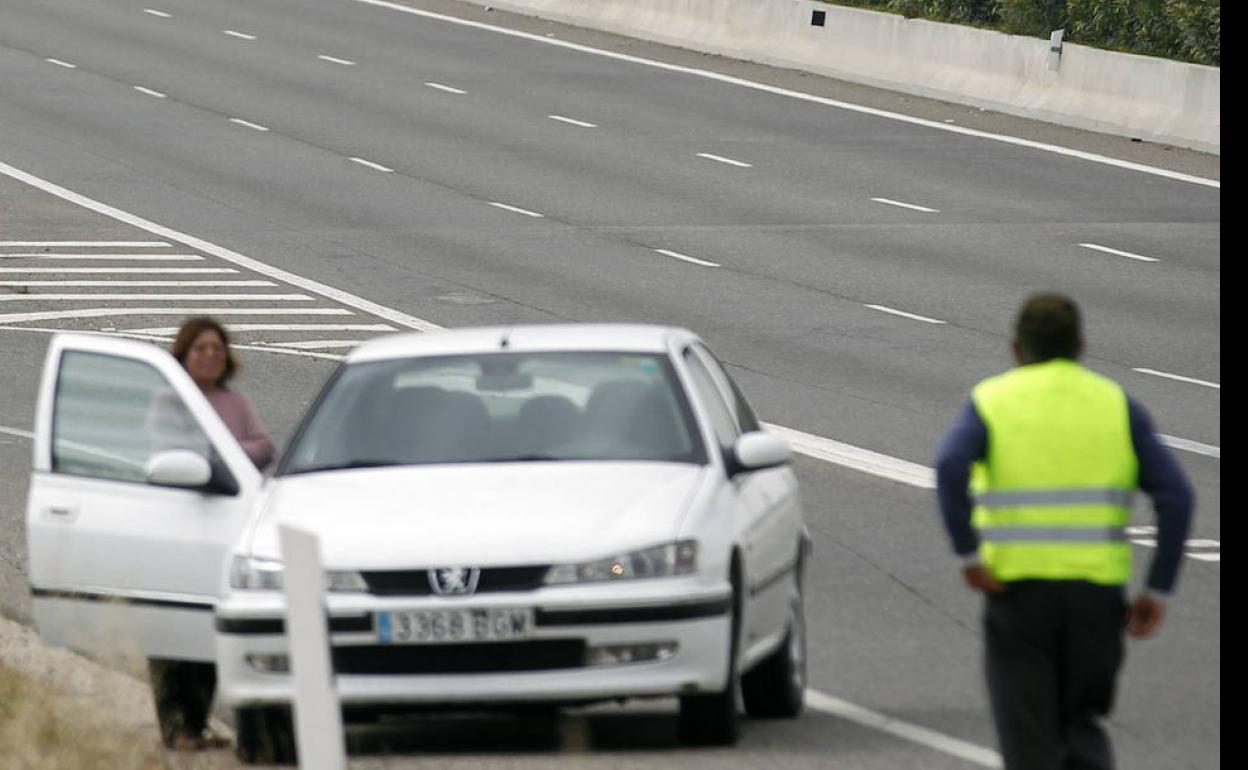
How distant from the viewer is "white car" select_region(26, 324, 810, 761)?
8.82 m

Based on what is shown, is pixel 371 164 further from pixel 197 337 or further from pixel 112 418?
pixel 112 418

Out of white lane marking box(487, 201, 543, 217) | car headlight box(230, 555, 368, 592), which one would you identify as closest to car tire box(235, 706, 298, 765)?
car headlight box(230, 555, 368, 592)

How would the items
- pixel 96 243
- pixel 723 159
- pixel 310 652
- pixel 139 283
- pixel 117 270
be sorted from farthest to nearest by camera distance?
pixel 723 159 → pixel 96 243 → pixel 117 270 → pixel 139 283 → pixel 310 652

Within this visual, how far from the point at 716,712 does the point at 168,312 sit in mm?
15555

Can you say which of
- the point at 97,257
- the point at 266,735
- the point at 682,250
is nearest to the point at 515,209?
the point at 682,250

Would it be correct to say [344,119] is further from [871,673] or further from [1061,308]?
[1061,308]

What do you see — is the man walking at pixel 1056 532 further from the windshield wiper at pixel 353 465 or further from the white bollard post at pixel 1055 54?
the white bollard post at pixel 1055 54

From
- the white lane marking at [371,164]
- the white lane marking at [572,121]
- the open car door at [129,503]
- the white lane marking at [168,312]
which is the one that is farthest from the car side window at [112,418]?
the white lane marking at [572,121]

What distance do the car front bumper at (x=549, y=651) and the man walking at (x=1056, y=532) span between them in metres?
1.60

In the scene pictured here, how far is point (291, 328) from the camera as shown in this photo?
23.2 metres
